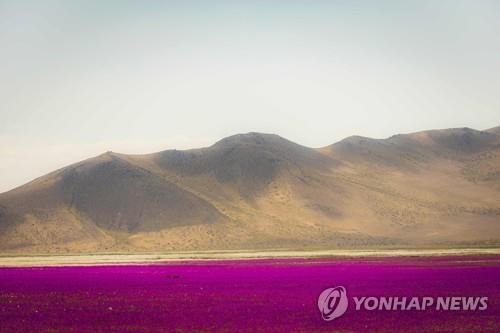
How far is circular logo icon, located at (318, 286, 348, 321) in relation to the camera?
75.8ft

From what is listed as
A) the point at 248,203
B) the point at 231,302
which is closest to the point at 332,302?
the point at 231,302

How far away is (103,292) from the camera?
3366cm

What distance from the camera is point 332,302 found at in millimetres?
26797

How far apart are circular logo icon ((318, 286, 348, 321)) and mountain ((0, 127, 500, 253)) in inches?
3366

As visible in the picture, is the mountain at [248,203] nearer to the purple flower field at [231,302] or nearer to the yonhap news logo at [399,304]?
the purple flower field at [231,302]

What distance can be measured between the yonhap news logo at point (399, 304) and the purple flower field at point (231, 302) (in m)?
0.41

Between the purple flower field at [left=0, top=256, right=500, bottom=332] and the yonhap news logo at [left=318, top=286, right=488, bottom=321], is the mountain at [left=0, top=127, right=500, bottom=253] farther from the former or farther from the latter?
the yonhap news logo at [left=318, top=286, right=488, bottom=321]

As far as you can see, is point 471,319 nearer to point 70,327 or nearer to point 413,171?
point 70,327

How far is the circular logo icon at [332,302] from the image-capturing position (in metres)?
23.1

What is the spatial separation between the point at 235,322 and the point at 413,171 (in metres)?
178

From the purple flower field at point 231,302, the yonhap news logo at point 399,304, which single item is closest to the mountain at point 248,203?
the purple flower field at point 231,302

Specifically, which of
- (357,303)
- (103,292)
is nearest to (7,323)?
(103,292)

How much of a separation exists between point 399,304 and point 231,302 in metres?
7.83

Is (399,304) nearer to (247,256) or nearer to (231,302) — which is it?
(231,302)
